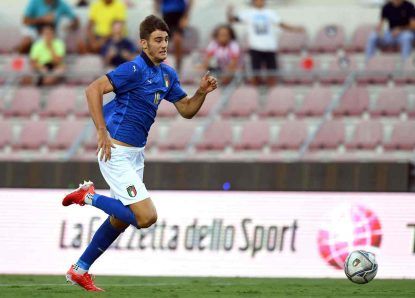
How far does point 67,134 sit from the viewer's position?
16625mm

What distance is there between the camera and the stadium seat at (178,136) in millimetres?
16203

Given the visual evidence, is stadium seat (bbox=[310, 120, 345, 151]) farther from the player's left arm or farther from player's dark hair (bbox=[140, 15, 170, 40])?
player's dark hair (bbox=[140, 15, 170, 40])

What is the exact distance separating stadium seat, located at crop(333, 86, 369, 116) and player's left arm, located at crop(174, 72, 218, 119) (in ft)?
21.3

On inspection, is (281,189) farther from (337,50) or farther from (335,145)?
(337,50)

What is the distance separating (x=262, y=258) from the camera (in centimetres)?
1239

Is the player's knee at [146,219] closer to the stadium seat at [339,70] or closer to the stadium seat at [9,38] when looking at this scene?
the stadium seat at [339,70]

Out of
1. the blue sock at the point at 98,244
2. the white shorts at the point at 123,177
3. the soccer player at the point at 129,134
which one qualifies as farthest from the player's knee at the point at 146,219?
the blue sock at the point at 98,244

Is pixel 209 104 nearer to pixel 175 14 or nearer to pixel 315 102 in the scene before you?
pixel 315 102

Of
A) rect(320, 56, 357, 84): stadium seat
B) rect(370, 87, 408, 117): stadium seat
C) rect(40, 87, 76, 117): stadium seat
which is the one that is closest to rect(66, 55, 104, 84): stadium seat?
rect(40, 87, 76, 117): stadium seat

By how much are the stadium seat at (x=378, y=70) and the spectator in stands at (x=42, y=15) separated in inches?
194

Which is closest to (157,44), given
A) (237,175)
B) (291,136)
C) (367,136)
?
(237,175)

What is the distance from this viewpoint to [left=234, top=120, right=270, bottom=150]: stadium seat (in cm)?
1595

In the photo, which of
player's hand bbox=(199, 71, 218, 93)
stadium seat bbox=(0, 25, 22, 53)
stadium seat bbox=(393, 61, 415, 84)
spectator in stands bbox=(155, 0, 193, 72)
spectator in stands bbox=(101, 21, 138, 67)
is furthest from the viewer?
stadium seat bbox=(0, 25, 22, 53)

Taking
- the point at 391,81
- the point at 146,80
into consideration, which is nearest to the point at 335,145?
the point at 391,81
